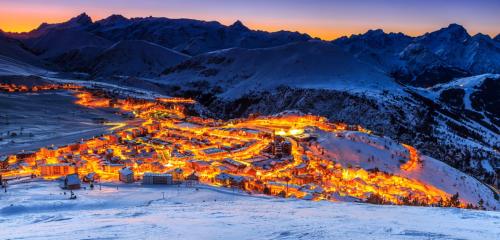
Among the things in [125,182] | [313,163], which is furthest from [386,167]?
[125,182]

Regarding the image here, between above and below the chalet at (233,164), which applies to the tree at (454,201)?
below

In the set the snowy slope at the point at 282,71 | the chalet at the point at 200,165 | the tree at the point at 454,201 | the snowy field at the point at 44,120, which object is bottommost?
the tree at the point at 454,201

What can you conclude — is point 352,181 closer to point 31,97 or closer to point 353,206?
point 353,206

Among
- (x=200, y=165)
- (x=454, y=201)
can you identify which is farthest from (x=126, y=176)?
(x=454, y=201)

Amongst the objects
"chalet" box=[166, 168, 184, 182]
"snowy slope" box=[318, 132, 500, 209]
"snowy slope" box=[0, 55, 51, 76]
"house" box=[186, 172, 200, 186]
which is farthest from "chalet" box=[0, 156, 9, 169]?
"snowy slope" box=[0, 55, 51, 76]

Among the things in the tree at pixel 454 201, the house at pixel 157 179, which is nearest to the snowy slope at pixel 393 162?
the tree at pixel 454 201

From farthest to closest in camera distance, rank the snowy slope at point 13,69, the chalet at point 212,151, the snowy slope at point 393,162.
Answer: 1. the snowy slope at point 13,69
2. the snowy slope at point 393,162
3. the chalet at point 212,151

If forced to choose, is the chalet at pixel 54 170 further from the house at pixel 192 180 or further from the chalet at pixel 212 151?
the chalet at pixel 212 151
